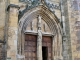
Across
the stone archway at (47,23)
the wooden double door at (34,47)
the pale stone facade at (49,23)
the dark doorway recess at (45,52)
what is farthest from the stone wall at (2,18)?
the dark doorway recess at (45,52)

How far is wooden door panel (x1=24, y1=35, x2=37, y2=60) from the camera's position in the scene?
26.3 ft

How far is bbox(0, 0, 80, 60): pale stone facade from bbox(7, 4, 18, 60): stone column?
0.14 feet

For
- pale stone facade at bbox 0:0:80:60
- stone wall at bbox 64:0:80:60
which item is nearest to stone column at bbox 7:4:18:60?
pale stone facade at bbox 0:0:80:60

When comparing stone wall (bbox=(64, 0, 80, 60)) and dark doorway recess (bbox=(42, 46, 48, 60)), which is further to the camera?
dark doorway recess (bbox=(42, 46, 48, 60))

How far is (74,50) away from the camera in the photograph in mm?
8203

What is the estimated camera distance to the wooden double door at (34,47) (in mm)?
8059

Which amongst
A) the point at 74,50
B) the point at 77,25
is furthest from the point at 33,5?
the point at 74,50

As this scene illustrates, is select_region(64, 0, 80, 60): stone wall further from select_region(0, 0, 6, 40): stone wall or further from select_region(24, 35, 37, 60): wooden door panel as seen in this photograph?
select_region(0, 0, 6, 40): stone wall

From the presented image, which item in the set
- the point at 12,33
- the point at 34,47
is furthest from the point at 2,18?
the point at 34,47

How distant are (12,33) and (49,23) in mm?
2634

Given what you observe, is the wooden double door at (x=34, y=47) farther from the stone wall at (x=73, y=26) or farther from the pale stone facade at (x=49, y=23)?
the stone wall at (x=73, y=26)

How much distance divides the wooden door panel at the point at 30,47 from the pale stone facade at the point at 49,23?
22 cm

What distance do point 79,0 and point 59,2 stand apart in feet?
3.81

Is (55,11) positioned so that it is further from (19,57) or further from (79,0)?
(19,57)
